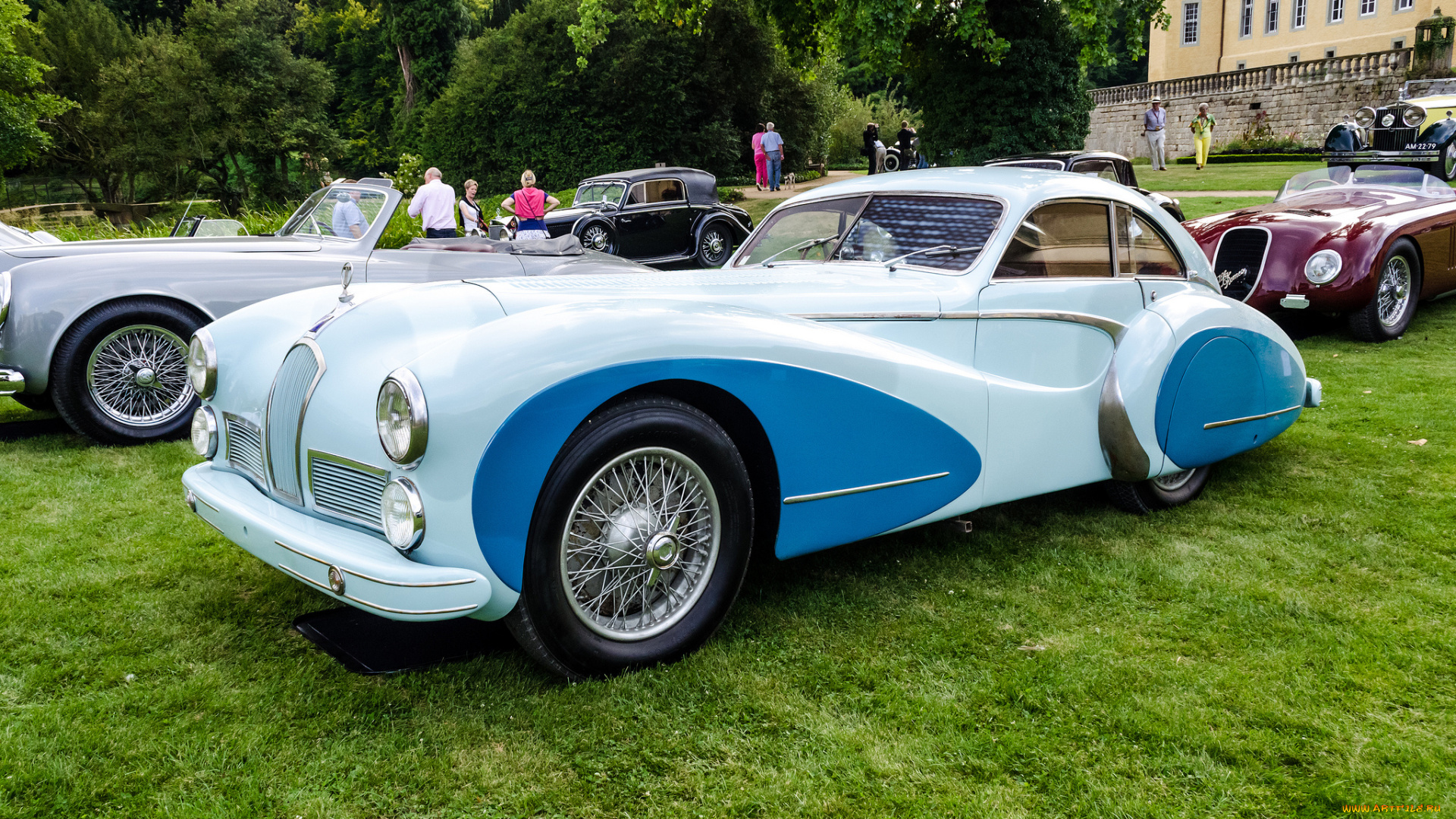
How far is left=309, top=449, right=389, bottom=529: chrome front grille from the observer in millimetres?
2766

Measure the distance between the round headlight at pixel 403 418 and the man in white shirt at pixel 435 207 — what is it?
9015 millimetres

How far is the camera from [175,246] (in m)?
6.58

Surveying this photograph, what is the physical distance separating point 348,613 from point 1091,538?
3.03 m

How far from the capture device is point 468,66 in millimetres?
31359

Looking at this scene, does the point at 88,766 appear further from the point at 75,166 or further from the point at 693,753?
the point at 75,166

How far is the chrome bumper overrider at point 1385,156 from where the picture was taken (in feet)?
36.2

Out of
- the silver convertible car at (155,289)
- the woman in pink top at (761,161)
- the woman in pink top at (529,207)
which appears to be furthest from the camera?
the woman in pink top at (761,161)

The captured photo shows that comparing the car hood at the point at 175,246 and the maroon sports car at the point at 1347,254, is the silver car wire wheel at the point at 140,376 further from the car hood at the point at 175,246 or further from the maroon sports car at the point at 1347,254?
the maroon sports car at the point at 1347,254

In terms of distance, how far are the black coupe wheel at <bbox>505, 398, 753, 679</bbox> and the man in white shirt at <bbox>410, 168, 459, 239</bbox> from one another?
900 cm

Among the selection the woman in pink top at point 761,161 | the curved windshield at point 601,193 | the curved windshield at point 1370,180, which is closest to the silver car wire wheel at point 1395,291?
the curved windshield at point 1370,180

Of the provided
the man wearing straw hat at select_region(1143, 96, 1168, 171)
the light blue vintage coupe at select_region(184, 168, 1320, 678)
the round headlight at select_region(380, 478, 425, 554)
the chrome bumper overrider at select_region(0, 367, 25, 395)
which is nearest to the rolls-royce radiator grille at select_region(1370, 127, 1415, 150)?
the man wearing straw hat at select_region(1143, 96, 1168, 171)

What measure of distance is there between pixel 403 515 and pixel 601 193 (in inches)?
536

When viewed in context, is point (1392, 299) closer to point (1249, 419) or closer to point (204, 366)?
point (1249, 419)

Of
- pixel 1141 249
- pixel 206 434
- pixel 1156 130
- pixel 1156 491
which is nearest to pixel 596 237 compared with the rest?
pixel 1141 249
